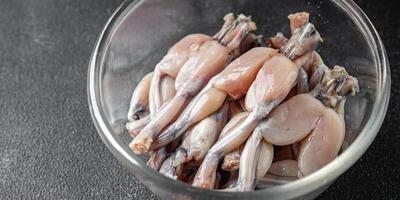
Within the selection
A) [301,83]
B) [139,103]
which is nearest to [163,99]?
[139,103]

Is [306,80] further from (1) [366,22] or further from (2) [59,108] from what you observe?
(2) [59,108]

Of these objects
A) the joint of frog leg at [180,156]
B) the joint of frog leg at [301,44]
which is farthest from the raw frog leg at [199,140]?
the joint of frog leg at [301,44]

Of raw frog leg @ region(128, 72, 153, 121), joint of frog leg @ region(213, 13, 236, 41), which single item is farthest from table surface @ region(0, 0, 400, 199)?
joint of frog leg @ region(213, 13, 236, 41)

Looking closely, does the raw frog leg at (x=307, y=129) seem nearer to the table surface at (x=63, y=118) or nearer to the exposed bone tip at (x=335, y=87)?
the exposed bone tip at (x=335, y=87)

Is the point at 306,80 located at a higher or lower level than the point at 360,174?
higher

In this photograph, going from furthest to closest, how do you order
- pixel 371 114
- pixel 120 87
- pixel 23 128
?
pixel 23 128 → pixel 120 87 → pixel 371 114

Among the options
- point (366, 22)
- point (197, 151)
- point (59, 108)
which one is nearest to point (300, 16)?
point (366, 22)

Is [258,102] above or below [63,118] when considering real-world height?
above

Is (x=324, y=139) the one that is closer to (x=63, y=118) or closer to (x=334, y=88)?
(x=334, y=88)
